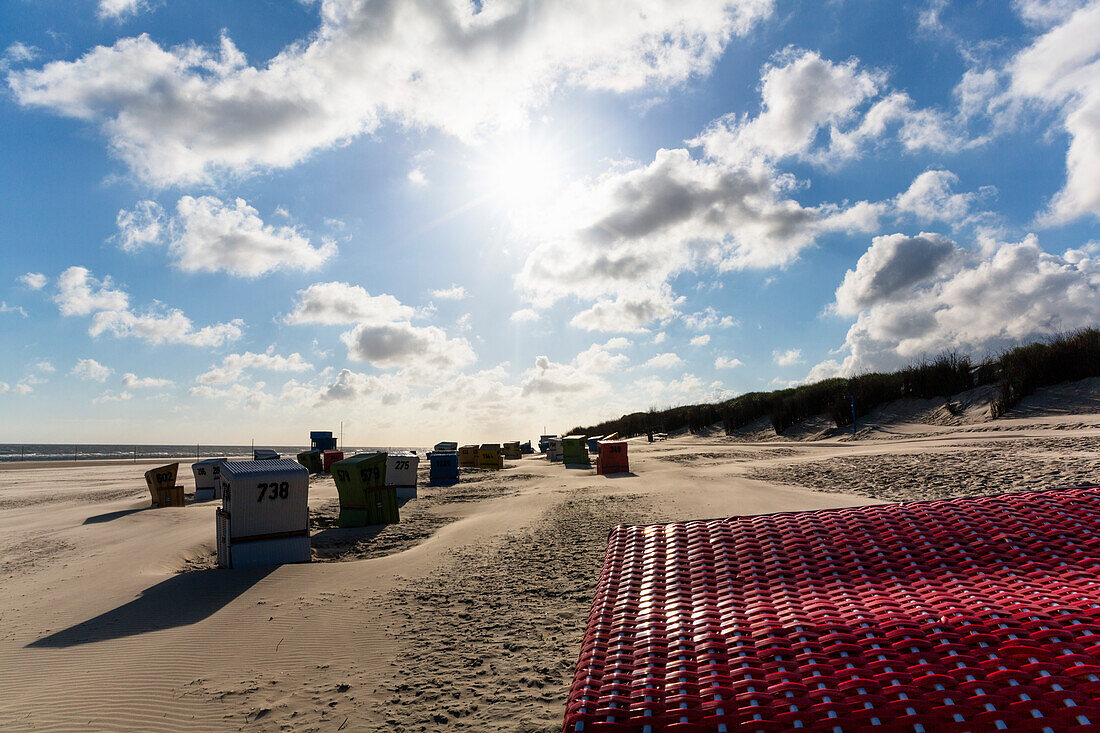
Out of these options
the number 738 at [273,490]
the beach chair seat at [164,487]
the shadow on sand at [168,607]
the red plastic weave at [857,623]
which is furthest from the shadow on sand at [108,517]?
the red plastic weave at [857,623]

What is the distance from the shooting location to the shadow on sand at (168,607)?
19.6 feet

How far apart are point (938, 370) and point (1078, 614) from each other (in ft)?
108

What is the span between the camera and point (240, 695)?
4320 mm

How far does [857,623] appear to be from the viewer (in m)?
1.92

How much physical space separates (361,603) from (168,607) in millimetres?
2699

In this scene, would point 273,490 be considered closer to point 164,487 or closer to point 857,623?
point 857,623

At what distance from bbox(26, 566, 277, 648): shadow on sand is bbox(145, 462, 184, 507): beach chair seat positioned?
1246 cm

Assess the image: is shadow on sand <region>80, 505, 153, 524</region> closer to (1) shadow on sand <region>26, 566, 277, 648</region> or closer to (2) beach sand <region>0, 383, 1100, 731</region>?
(2) beach sand <region>0, 383, 1100, 731</region>

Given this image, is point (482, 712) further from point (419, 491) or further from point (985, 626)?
point (419, 491)

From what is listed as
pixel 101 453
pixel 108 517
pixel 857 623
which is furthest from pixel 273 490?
pixel 101 453

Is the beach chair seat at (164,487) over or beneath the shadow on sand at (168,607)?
over

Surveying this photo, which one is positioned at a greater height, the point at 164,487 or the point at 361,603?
the point at 164,487

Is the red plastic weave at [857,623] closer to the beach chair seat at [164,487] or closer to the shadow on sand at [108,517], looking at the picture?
the shadow on sand at [108,517]

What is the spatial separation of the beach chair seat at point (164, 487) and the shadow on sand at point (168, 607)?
12458 mm
